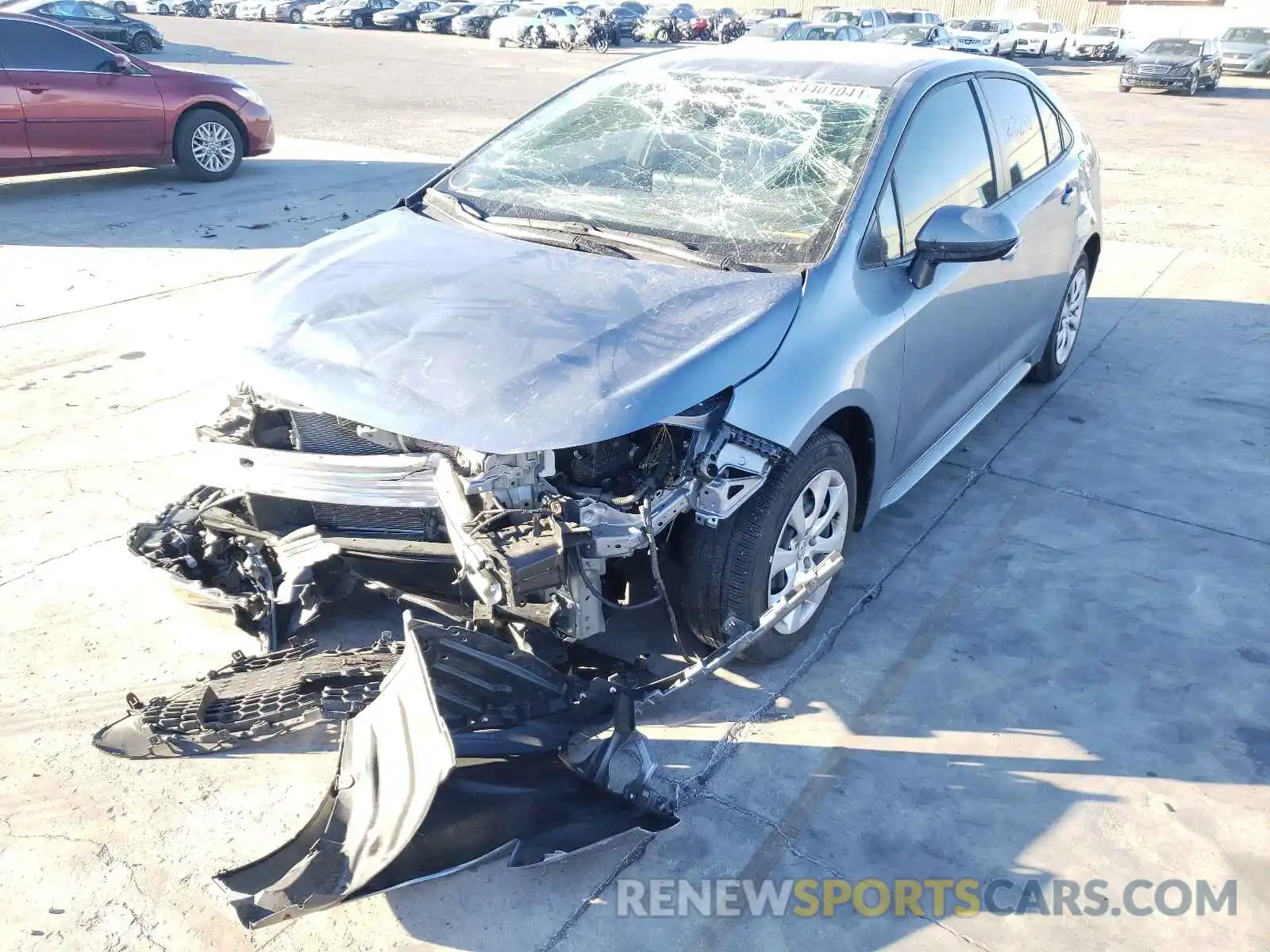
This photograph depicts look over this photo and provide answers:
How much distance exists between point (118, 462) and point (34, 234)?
5052 mm

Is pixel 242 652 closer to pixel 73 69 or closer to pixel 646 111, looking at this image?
pixel 646 111

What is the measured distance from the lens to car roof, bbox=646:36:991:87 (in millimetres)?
3785

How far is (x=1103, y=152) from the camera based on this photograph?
14211 mm

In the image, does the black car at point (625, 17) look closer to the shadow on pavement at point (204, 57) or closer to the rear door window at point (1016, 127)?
the shadow on pavement at point (204, 57)

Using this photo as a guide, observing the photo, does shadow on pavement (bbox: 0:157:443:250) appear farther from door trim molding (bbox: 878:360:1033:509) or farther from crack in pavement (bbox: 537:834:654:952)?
crack in pavement (bbox: 537:834:654:952)

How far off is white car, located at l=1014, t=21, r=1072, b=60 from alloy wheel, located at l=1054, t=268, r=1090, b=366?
3422cm

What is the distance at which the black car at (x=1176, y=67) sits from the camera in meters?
22.9

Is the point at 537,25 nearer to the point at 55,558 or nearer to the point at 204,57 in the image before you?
the point at 204,57

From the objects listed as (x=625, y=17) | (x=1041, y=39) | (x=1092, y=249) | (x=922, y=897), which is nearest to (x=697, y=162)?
(x=922, y=897)

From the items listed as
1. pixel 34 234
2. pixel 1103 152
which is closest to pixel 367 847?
pixel 34 234

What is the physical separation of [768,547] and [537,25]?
33.0m

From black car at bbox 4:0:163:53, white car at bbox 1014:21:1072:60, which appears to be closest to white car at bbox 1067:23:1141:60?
white car at bbox 1014:21:1072:60

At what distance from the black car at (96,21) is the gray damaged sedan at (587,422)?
16.4 metres

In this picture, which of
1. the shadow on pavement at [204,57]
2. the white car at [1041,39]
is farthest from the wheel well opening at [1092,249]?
the white car at [1041,39]
